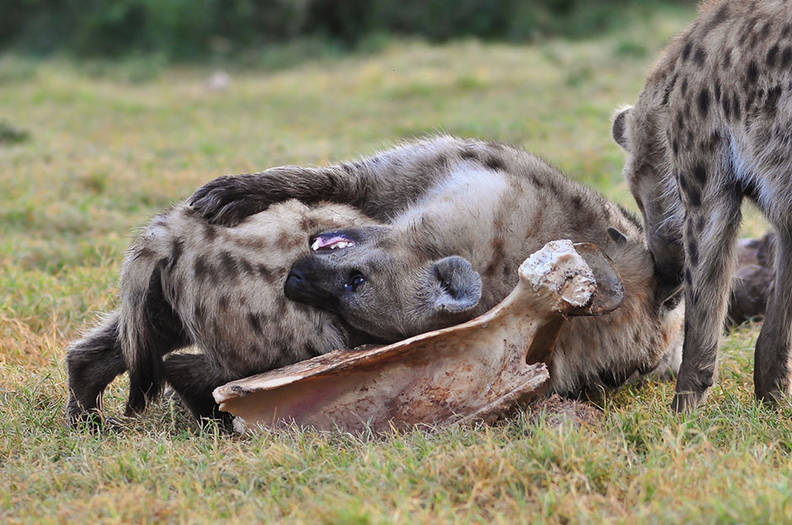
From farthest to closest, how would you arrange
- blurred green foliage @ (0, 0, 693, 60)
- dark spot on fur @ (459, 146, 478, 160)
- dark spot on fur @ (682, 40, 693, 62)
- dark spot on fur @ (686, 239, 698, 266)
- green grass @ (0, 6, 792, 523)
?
blurred green foliage @ (0, 0, 693, 60)
dark spot on fur @ (459, 146, 478, 160)
dark spot on fur @ (682, 40, 693, 62)
dark spot on fur @ (686, 239, 698, 266)
green grass @ (0, 6, 792, 523)

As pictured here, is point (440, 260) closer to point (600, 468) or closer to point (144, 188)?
point (600, 468)

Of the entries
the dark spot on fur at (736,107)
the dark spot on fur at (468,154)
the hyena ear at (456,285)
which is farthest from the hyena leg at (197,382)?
the dark spot on fur at (736,107)

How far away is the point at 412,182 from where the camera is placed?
359 cm

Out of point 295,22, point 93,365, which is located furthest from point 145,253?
point 295,22

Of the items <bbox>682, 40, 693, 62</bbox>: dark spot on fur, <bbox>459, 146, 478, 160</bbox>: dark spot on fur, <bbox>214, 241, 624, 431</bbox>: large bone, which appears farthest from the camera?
<bbox>459, 146, 478, 160</bbox>: dark spot on fur

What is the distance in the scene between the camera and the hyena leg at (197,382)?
321 centimetres

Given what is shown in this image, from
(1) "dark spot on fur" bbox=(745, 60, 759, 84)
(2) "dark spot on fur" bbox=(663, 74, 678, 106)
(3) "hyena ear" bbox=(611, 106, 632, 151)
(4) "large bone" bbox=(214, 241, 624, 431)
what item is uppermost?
(1) "dark spot on fur" bbox=(745, 60, 759, 84)

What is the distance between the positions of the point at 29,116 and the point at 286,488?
9352 millimetres

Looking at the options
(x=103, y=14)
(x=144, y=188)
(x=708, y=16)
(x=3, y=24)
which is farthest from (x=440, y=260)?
(x=3, y=24)

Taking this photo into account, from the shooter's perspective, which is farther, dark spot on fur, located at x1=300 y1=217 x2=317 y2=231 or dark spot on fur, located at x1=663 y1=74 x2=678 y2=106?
dark spot on fur, located at x1=663 y1=74 x2=678 y2=106

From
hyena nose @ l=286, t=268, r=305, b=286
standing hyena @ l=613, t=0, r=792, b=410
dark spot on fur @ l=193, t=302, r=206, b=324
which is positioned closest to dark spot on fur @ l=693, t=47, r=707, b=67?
standing hyena @ l=613, t=0, r=792, b=410

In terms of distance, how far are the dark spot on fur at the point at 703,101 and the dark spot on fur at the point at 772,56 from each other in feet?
0.75

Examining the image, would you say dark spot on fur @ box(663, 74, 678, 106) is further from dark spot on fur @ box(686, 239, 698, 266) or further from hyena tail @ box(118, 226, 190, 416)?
hyena tail @ box(118, 226, 190, 416)

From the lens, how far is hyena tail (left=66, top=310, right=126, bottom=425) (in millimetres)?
3273
